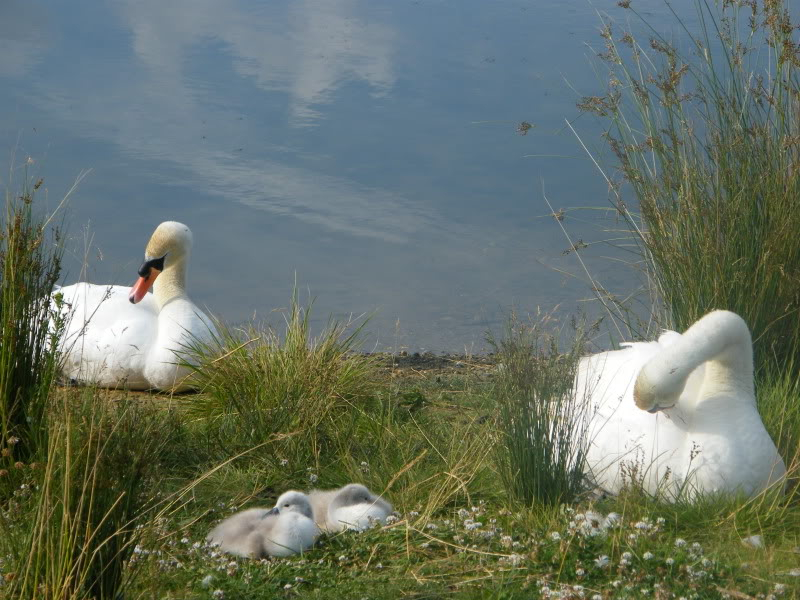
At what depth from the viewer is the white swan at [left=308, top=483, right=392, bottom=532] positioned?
4.85 meters

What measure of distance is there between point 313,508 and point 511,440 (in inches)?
40.6

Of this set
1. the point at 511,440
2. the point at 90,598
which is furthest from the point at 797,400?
the point at 90,598

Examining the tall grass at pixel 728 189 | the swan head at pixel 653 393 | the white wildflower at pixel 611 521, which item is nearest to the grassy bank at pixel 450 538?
the white wildflower at pixel 611 521

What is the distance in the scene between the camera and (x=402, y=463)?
5738 mm

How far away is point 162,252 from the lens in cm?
856

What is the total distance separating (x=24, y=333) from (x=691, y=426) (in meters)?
3.28

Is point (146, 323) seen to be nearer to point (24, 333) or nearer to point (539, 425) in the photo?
point (24, 333)

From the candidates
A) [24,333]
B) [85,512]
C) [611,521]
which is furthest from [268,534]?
[24,333]

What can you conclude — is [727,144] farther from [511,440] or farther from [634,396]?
Answer: [511,440]

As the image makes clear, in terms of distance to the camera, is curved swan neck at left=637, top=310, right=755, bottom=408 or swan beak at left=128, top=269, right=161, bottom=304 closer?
curved swan neck at left=637, top=310, right=755, bottom=408

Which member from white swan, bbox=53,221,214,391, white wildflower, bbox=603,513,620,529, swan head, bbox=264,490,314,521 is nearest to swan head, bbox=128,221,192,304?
white swan, bbox=53,221,214,391

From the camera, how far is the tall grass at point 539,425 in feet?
16.0

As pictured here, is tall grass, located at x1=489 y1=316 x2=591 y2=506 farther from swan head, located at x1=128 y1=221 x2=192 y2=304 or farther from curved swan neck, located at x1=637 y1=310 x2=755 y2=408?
swan head, located at x1=128 y1=221 x2=192 y2=304

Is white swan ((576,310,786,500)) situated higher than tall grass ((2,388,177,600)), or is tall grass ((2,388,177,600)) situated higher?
white swan ((576,310,786,500))
